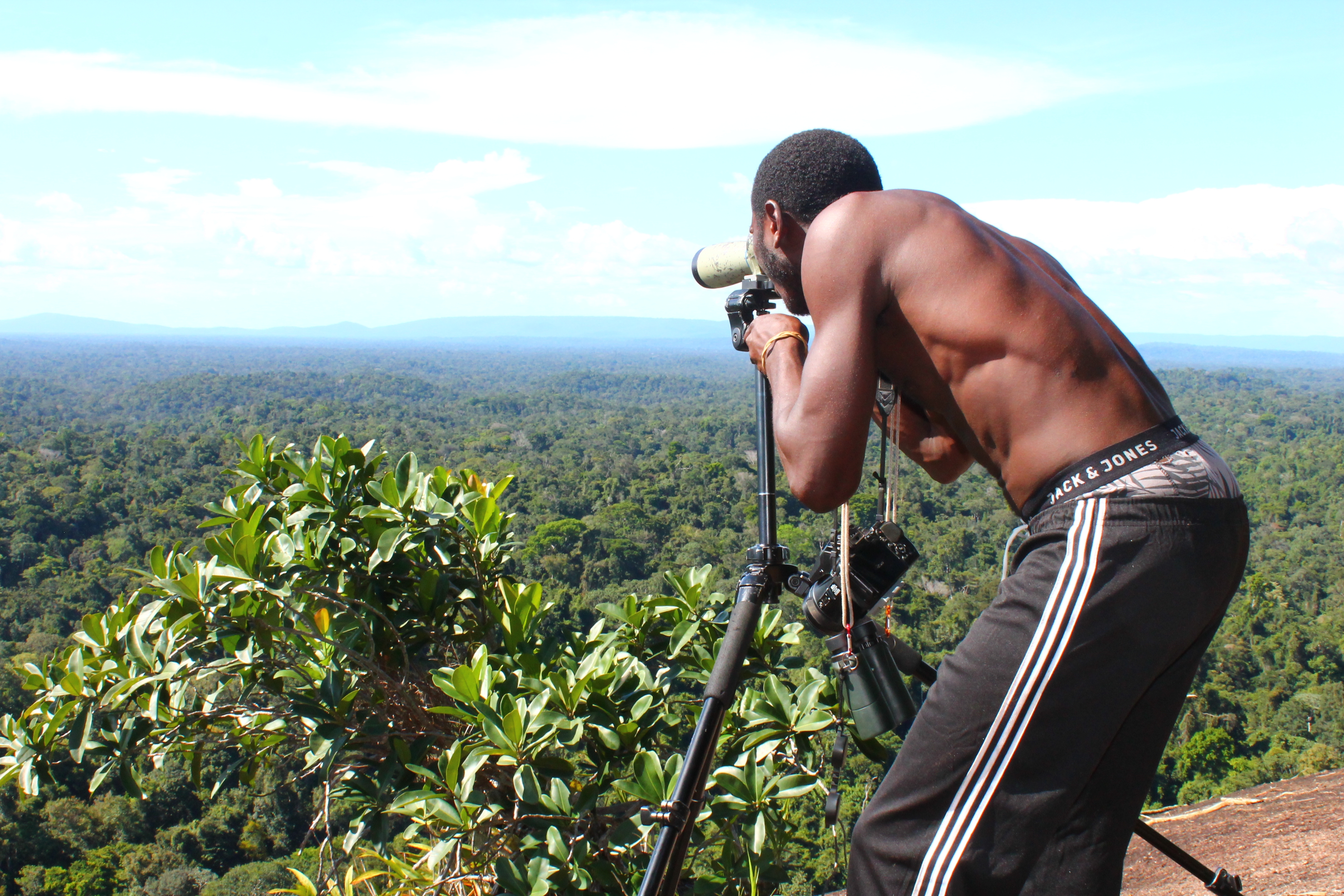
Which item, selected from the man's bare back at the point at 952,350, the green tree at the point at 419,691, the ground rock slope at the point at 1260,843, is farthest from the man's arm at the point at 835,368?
the ground rock slope at the point at 1260,843

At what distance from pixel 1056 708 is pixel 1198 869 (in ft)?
2.18

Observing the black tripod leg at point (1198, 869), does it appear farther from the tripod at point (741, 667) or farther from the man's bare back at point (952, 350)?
the man's bare back at point (952, 350)

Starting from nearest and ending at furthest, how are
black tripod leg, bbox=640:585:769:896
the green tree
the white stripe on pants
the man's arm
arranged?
the white stripe on pants → the man's arm → black tripod leg, bbox=640:585:769:896 → the green tree

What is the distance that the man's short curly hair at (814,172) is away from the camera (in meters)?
1.33

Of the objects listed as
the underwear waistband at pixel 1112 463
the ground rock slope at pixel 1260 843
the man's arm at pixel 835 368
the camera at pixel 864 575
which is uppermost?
the man's arm at pixel 835 368

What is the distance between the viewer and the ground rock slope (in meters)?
2.17

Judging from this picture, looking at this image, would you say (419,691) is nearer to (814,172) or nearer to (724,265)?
(724,265)

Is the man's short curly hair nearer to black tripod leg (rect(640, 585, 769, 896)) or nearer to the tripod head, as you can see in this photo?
the tripod head

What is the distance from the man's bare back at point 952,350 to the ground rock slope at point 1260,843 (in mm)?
1589

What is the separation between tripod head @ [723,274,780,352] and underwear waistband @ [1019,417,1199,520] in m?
0.58

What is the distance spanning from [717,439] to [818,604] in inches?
2505

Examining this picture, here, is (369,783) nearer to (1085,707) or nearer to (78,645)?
(78,645)

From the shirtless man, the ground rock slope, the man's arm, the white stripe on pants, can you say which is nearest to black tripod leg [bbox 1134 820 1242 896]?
the shirtless man

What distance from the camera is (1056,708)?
1.06 metres
